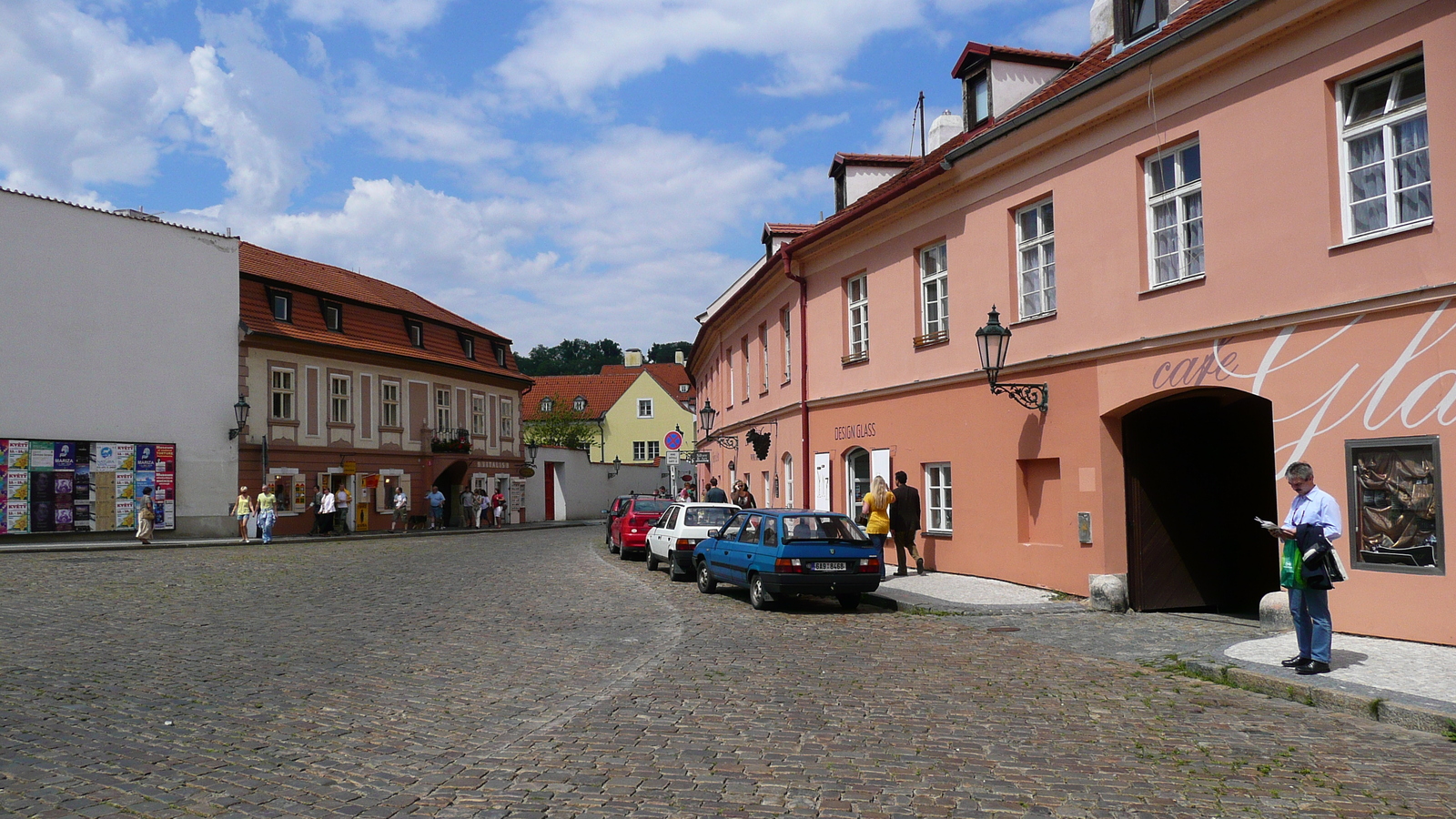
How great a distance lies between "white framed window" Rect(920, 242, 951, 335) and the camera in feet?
60.5

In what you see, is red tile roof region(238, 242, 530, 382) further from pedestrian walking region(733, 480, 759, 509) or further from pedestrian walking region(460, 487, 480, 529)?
pedestrian walking region(733, 480, 759, 509)

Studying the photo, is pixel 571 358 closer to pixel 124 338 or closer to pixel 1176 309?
pixel 124 338

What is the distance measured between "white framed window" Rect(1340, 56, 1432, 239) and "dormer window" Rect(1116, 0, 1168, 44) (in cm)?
445

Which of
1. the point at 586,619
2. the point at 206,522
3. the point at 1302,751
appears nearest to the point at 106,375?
the point at 206,522

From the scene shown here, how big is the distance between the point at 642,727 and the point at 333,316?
37.4m

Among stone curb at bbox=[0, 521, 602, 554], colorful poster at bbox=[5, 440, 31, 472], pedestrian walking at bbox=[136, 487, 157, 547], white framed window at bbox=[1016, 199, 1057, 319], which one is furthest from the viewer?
pedestrian walking at bbox=[136, 487, 157, 547]

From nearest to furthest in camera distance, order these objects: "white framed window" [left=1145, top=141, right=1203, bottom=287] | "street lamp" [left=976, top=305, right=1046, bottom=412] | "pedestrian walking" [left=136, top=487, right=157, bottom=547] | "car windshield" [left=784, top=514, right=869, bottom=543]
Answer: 1. "white framed window" [left=1145, top=141, right=1203, bottom=287]
2. "car windshield" [left=784, top=514, right=869, bottom=543]
3. "street lamp" [left=976, top=305, right=1046, bottom=412]
4. "pedestrian walking" [left=136, top=487, right=157, bottom=547]

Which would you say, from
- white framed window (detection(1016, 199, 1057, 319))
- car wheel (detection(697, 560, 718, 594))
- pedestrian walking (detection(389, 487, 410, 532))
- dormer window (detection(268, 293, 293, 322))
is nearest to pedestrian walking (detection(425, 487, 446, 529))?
pedestrian walking (detection(389, 487, 410, 532))

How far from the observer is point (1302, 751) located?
22.6ft

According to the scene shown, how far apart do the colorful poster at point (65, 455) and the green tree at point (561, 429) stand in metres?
42.6

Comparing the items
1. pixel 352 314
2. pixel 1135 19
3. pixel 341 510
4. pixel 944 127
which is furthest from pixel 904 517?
pixel 352 314

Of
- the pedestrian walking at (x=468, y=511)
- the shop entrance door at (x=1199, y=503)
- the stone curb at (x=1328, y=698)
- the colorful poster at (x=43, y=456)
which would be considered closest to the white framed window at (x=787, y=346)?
the shop entrance door at (x=1199, y=503)

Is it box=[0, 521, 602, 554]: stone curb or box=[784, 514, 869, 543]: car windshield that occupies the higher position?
box=[784, 514, 869, 543]: car windshield

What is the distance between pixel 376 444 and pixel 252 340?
7271mm
